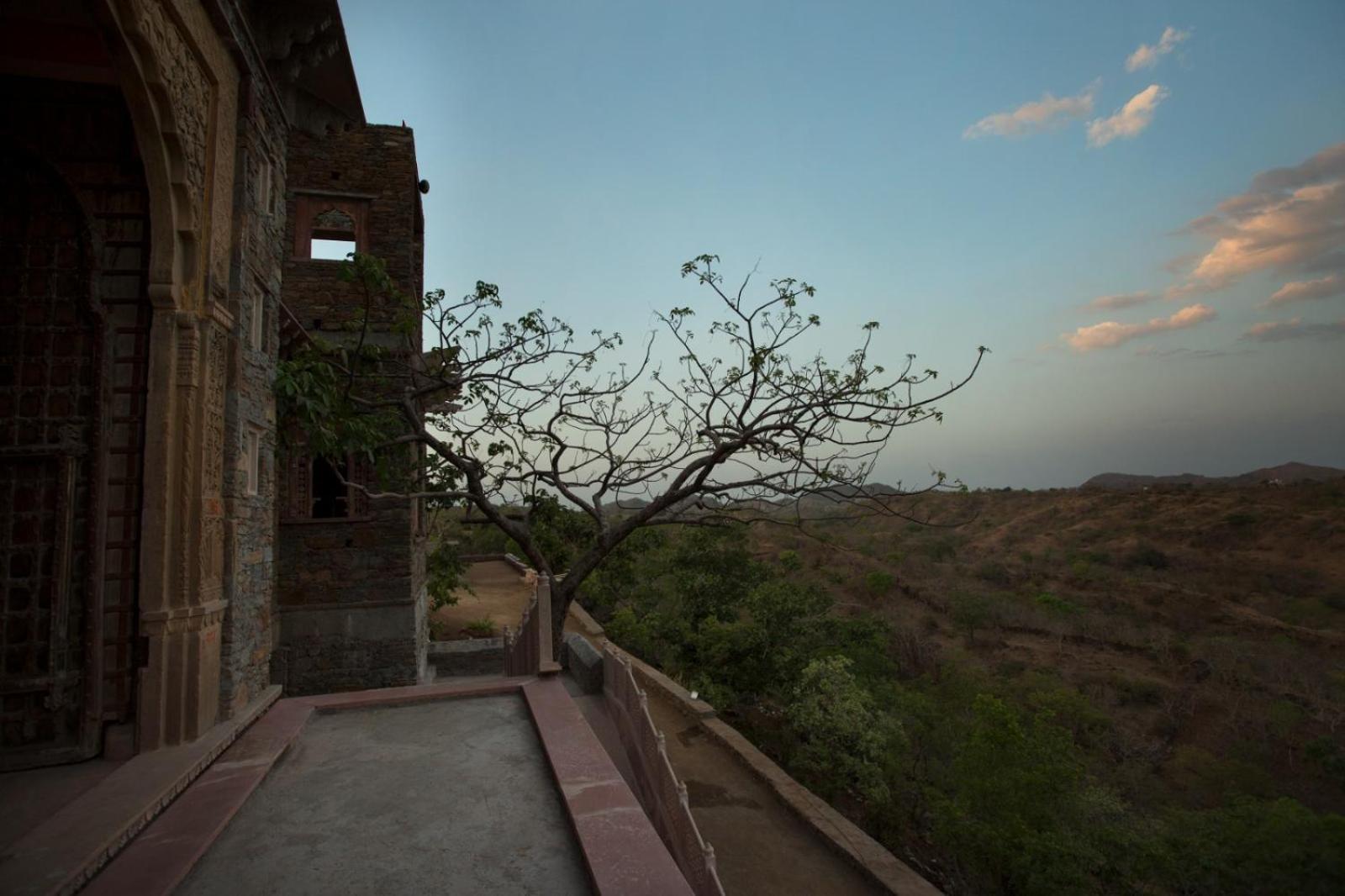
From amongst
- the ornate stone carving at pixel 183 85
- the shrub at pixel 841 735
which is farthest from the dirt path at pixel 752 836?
the ornate stone carving at pixel 183 85

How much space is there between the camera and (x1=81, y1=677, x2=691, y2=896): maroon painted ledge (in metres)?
2.89

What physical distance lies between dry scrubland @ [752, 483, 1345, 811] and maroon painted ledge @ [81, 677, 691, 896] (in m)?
5.13

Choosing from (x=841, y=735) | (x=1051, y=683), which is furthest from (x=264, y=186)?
(x=1051, y=683)

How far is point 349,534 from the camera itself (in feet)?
37.1

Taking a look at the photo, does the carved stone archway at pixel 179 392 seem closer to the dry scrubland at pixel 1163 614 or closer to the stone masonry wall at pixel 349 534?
the stone masonry wall at pixel 349 534

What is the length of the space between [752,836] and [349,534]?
8.04 metres

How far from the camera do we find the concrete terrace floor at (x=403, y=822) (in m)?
3.02

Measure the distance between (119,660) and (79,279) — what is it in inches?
102

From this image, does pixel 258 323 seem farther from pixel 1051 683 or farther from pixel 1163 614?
pixel 1163 614

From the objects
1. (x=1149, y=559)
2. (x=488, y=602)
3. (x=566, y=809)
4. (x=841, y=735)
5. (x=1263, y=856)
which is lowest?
(x=1263, y=856)

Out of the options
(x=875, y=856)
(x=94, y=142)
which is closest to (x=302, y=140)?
(x=94, y=142)

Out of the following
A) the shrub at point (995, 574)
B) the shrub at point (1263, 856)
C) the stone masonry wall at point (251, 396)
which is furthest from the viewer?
the shrub at point (995, 574)

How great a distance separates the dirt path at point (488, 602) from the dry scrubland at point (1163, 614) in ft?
28.1

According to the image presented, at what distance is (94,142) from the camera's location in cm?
475
